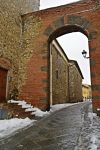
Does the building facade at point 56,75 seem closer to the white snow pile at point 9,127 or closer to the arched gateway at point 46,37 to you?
the arched gateway at point 46,37

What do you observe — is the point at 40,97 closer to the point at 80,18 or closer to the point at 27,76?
the point at 27,76

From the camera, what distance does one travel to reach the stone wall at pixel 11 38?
34.1 feet

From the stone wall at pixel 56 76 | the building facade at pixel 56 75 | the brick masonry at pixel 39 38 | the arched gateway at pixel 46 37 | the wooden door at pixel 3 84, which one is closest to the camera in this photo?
the wooden door at pixel 3 84

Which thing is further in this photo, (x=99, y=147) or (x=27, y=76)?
(x=27, y=76)

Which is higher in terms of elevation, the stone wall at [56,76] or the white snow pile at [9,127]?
the stone wall at [56,76]

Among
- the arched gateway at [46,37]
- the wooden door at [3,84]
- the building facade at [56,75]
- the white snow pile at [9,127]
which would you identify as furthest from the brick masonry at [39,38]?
the white snow pile at [9,127]

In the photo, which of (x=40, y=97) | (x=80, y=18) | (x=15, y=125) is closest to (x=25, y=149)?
(x=15, y=125)

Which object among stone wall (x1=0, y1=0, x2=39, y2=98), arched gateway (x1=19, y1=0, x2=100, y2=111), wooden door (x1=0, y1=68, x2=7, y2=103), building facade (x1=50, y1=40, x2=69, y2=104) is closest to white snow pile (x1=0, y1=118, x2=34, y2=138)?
wooden door (x1=0, y1=68, x2=7, y2=103)

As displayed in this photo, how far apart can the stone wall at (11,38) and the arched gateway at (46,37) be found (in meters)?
0.47

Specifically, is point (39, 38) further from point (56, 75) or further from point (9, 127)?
point (9, 127)

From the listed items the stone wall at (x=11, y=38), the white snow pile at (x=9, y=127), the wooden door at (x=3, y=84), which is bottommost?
the white snow pile at (x=9, y=127)

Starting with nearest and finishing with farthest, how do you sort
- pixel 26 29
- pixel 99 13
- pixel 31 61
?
pixel 99 13
pixel 31 61
pixel 26 29

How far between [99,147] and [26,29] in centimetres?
989

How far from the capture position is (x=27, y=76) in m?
11.8
